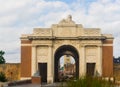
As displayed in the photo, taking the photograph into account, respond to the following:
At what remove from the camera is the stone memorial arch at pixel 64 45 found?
63281 millimetres

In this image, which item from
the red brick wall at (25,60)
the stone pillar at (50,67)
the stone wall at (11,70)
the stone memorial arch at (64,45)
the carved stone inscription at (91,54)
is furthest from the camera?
the stone wall at (11,70)

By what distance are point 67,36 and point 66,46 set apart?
268 centimetres

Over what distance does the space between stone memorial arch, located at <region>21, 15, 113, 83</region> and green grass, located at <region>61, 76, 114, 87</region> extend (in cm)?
4664

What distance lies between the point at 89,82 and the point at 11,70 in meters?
51.2

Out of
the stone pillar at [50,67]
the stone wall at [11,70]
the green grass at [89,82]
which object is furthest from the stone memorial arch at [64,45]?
the green grass at [89,82]

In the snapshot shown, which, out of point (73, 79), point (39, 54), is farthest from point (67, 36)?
point (73, 79)

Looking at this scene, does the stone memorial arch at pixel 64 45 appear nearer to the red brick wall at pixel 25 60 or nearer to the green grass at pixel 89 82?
the red brick wall at pixel 25 60

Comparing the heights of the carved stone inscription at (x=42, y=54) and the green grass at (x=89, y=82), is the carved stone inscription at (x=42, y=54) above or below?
above

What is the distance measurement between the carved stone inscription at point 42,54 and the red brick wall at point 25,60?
1.45 metres

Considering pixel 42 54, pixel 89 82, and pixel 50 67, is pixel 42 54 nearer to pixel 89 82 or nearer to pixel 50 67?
pixel 50 67

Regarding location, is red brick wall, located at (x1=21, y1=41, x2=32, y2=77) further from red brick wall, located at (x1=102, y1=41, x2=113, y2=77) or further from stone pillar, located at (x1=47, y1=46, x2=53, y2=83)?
red brick wall, located at (x1=102, y1=41, x2=113, y2=77)

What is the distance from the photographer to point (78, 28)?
2517 inches

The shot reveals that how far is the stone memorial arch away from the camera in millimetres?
63281

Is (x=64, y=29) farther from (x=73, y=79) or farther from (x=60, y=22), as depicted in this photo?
(x=73, y=79)
